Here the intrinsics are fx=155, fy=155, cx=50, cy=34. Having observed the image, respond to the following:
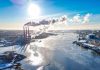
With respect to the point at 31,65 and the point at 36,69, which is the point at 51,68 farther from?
the point at 31,65

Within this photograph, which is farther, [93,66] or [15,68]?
[93,66]

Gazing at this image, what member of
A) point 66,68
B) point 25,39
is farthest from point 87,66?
point 25,39

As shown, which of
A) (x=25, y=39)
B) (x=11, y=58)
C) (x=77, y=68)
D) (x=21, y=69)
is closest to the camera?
(x=21, y=69)

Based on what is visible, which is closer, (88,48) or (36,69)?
(36,69)

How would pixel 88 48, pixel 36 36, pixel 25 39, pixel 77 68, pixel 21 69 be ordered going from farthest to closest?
pixel 36 36
pixel 25 39
pixel 88 48
pixel 77 68
pixel 21 69

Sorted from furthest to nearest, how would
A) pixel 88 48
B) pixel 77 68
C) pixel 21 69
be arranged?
pixel 88 48
pixel 77 68
pixel 21 69

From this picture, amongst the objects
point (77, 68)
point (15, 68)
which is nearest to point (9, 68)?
point (15, 68)

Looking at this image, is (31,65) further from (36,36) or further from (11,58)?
(36,36)

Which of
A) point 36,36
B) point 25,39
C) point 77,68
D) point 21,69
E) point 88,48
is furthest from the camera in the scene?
point 36,36
